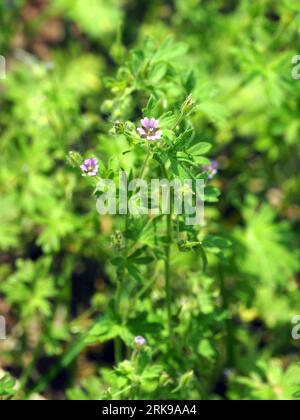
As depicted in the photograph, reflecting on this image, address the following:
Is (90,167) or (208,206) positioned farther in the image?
(208,206)

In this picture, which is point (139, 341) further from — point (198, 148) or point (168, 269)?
point (198, 148)

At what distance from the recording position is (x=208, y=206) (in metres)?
4.59

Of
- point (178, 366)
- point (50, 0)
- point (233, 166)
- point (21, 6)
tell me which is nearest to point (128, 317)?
point (178, 366)

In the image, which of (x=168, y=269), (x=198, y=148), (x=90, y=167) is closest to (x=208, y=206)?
(x=168, y=269)

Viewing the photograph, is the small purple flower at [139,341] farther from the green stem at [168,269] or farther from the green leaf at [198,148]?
the green leaf at [198,148]

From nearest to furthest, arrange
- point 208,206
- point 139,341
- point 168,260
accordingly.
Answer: point 139,341 → point 168,260 → point 208,206

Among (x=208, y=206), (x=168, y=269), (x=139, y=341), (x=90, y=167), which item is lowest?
(x=139, y=341)

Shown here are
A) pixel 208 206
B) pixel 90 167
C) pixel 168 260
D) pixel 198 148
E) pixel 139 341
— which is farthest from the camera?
pixel 208 206

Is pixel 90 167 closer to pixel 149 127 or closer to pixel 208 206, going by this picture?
pixel 149 127

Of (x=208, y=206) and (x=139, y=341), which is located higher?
(x=208, y=206)

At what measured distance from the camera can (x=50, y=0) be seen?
19.5 ft

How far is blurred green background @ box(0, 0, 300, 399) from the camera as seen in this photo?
3562 mm

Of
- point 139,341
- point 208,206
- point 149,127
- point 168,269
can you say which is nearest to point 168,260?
point 168,269

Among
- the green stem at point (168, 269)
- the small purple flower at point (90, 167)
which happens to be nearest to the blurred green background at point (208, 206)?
the green stem at point (168, 269)
